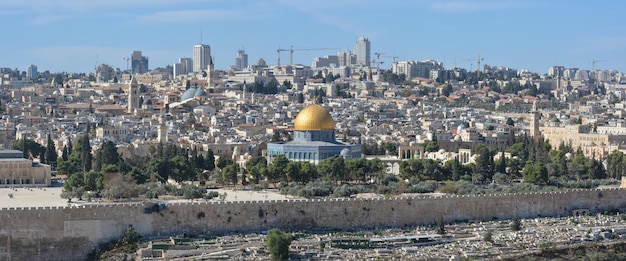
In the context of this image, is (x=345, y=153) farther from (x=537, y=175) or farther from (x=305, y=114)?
(x=537, y=175)

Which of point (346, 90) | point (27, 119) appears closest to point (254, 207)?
point (27, 119)

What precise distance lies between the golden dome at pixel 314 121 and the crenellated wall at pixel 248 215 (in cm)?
1666

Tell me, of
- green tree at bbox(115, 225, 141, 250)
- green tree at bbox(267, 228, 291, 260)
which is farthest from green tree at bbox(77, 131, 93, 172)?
green tree at bbox(267, 228, 291, 260)

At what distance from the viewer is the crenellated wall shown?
109 feet

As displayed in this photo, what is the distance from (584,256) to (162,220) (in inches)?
409

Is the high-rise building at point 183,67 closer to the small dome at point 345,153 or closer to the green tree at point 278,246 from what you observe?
the small dome at point 345,153

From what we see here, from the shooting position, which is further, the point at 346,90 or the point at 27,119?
the point at 346,90

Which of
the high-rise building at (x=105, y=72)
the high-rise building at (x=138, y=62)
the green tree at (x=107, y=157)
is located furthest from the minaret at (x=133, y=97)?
the high-rise building at (x=138, y=62)

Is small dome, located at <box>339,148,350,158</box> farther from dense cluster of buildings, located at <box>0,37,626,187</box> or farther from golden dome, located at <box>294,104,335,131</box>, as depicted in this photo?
golden dome, located at <box>294,104,335,131</box>

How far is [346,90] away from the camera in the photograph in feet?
387

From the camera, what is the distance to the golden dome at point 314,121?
2181 inches

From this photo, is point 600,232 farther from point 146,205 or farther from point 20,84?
point 20,84

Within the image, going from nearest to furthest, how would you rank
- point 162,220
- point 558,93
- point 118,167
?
point 162,220 < point 118,167 < point 558,93

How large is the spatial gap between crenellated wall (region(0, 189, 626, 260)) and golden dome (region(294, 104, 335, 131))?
54.6 ft
